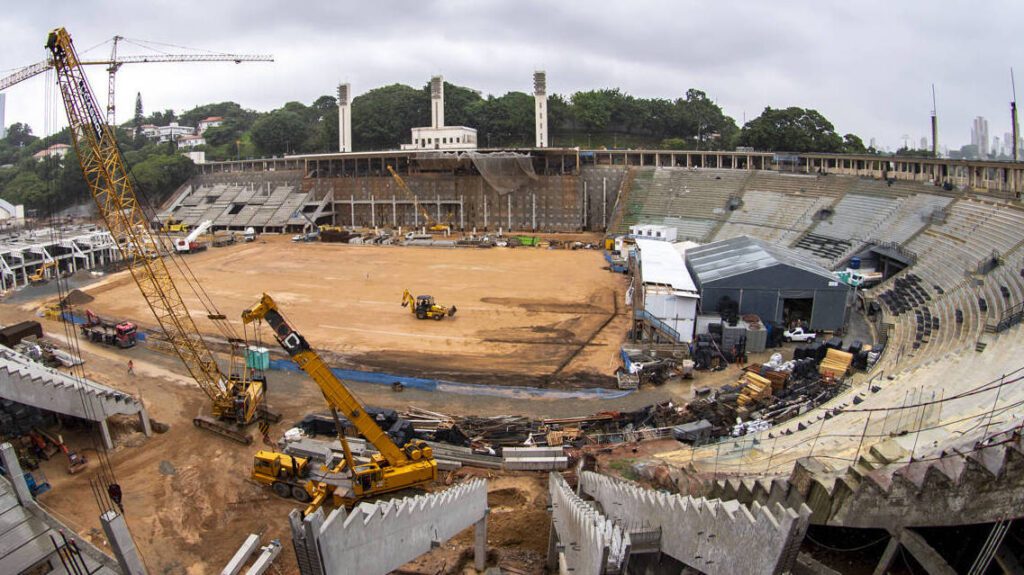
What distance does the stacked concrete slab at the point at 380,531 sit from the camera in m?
9.23

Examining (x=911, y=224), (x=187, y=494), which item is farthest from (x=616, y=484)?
(x=911, y=224)

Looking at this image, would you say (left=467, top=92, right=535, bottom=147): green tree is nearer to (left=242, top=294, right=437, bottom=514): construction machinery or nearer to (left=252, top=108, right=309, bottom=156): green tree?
(left=252, top=108, right=309, bottom=156): green tree

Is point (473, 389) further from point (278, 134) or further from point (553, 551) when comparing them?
point (278, 134)

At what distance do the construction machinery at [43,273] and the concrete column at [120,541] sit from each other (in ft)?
149

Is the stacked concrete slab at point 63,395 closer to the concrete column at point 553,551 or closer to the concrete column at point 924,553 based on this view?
the concrete column at point 553,551

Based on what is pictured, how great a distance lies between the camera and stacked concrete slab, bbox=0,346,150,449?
61.1 ft

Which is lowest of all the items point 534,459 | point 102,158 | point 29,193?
point 534,459

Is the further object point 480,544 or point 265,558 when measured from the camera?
point 265,558

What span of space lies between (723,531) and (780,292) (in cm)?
2584

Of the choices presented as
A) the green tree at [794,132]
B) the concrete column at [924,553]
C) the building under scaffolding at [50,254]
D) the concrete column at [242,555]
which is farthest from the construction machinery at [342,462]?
the green tree at [794,132]

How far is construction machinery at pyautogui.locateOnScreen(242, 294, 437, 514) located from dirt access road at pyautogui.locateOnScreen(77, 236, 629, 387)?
958cm

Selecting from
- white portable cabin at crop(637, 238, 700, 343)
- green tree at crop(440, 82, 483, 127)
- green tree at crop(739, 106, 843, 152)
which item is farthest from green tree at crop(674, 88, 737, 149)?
white portable cabin at crop(637, 238, 700, 343)

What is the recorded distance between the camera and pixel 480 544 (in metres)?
14.1

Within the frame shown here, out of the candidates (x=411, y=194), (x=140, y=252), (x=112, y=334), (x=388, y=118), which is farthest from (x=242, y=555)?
(x=388, y=118)
